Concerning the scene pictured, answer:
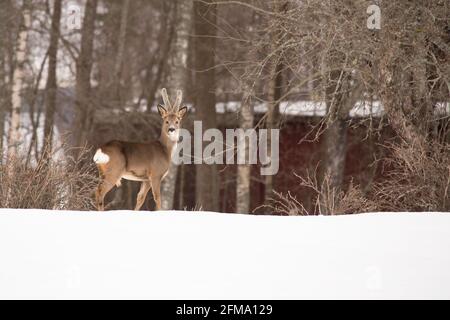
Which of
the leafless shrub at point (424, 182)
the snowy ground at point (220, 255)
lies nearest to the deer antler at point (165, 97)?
the leafless shrub at point (424, 182)

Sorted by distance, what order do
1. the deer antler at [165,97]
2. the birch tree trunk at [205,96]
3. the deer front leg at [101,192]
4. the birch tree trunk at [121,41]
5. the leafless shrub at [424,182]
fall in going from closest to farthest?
the leafless shrub at [424,182] < the deer front leg at [101,192] < the deer antler at [165,97] < the birch tree trunk at [205,96] < the birch tree trunk at [121,41]

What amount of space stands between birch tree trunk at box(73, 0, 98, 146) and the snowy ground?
1302 cm

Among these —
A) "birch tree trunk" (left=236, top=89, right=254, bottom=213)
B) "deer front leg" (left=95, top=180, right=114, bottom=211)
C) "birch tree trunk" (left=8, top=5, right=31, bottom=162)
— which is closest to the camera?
"deer front leg" (left=95, top=180, right=114, bottom=211)

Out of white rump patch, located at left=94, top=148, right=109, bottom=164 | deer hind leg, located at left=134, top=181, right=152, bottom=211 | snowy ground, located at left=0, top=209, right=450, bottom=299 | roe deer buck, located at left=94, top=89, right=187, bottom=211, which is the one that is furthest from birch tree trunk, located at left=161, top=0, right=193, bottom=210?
snowy ground, located at left=0, top=209, right=450, bottom=299

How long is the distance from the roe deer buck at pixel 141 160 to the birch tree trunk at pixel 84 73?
9556 millimetres

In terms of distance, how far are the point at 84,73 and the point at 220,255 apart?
1502 cm

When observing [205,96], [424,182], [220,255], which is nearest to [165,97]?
[424,182]

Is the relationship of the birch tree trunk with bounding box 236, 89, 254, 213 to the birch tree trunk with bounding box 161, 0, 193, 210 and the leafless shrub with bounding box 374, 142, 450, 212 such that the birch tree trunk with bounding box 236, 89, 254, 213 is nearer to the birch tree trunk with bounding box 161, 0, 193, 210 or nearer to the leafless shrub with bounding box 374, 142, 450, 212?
the birch tree trunk with bounding box 161, 0, 193, 210

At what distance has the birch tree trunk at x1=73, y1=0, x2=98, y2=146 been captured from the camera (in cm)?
2247

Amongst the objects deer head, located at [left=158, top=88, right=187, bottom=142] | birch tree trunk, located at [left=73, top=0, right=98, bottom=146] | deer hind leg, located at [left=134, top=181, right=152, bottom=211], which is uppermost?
birch tree trunk, located at [left=73, top=0, right=98, bottom=146]

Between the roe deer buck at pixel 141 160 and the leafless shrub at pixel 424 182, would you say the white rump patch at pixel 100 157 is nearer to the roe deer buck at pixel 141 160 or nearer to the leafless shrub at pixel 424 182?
the roe deer buck at pixel 141 160

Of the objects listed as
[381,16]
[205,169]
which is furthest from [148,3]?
[381,16]

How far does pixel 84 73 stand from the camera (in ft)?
74.5

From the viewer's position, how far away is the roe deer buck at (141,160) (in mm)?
12266
